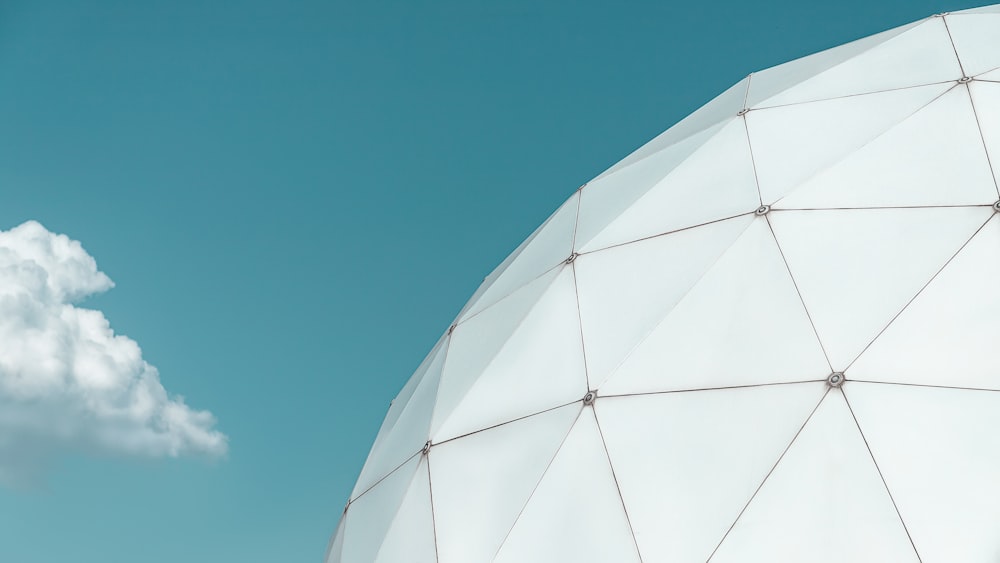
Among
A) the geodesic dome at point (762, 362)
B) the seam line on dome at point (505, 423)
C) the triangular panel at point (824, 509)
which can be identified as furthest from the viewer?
the seam line on dome at point (505, 423)

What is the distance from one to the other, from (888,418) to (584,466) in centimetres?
415

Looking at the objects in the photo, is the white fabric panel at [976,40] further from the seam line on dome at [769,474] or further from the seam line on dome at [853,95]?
the seam line on dome at [769,474]

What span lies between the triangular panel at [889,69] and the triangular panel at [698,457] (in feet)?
23.2

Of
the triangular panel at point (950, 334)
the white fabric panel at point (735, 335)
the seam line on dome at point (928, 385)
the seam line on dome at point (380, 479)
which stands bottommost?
the seam line on dome at point (928, 385)

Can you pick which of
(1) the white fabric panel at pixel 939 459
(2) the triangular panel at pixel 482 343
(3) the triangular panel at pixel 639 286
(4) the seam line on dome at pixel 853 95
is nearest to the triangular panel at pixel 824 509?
(1) the white fabric panel at pixel 939 459

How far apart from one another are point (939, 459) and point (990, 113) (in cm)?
633

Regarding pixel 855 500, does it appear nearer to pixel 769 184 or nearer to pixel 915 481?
pixel 915 481

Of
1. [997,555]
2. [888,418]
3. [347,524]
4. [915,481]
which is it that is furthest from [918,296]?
[347,524]

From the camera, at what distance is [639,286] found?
13406 millimetres

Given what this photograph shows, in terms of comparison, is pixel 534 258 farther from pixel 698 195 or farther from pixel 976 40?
pixel 976 40

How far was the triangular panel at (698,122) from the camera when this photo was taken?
17.0 m

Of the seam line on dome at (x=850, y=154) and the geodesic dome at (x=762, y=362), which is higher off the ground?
the seam line on dome at (x=850, y=154)

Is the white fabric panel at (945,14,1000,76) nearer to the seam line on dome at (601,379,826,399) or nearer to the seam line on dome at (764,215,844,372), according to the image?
the seam line on dome at (764,215,844,372)

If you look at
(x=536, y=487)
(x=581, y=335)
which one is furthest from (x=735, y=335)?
(x=536, y=487)
